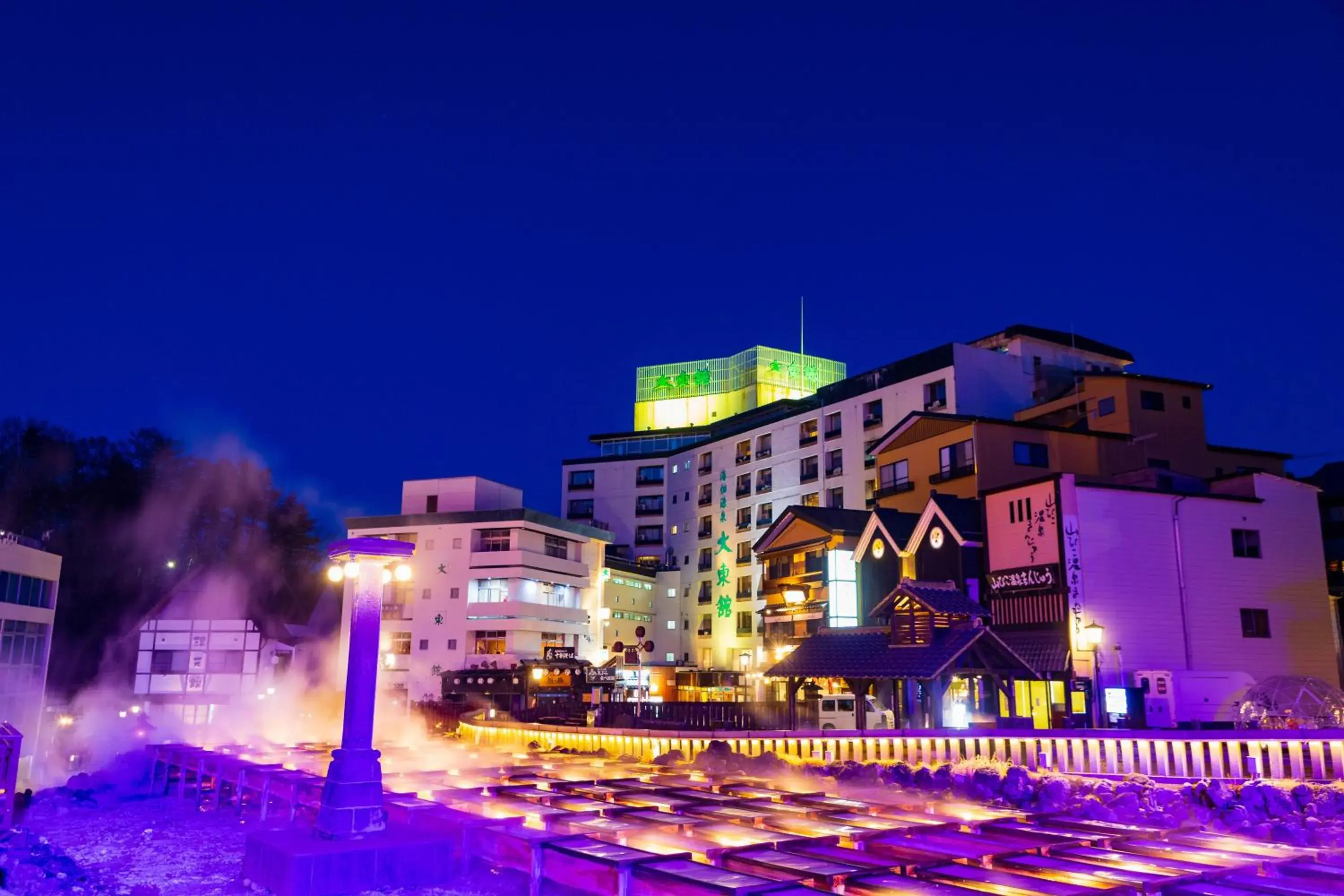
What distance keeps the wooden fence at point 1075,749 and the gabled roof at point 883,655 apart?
205 centimetres

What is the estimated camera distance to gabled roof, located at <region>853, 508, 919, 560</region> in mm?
34125

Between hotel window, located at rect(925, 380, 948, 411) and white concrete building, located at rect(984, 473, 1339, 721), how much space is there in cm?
1592

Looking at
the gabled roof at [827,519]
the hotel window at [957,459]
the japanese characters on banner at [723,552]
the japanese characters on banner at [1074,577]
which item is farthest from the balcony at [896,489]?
the japanese characters on banner at [723,552]

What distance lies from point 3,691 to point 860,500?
3807cm

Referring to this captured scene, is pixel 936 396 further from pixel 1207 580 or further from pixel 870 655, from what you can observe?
pixel 870 655

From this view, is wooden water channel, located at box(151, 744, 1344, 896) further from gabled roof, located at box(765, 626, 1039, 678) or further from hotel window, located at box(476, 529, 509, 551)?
Answer: hotel window, located at box(476, 529, 509, 551)

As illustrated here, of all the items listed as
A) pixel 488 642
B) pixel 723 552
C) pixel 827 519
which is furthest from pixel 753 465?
pixel 827 519

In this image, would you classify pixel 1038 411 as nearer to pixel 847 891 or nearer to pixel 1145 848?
pixel 1145 848

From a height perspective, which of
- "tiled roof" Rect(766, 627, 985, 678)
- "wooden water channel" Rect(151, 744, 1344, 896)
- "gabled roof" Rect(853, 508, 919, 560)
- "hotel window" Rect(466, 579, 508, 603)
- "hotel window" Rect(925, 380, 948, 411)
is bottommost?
"wooden water channel" Rect(151, 744, 1344, 896)

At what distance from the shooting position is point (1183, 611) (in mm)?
29344

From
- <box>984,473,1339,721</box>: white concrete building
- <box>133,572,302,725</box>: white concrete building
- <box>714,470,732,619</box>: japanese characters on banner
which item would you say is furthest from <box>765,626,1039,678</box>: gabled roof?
<box>714,470,732,619</box>: japanese characters on banner

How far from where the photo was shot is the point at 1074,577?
2827cm

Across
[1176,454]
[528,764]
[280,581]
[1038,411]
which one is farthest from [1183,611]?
[280,581]

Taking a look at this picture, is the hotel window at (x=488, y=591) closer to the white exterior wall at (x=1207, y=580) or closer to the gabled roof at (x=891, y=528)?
the gabled roof at (x=891, y=528)
